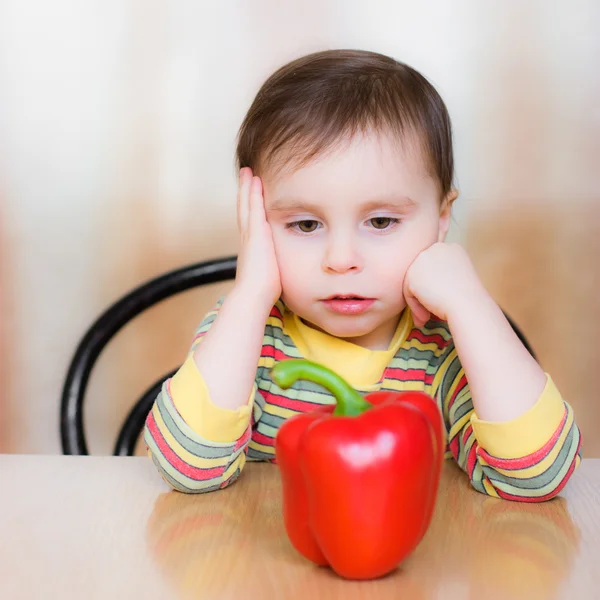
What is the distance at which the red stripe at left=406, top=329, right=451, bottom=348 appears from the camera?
1.05 metres

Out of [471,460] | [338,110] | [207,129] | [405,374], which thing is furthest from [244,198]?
[207,129]

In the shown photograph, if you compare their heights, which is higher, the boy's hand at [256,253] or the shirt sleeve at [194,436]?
the boy's hand at [256,253]

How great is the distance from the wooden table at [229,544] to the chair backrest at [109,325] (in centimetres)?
43

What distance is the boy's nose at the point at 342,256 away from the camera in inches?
Answer: 33.5

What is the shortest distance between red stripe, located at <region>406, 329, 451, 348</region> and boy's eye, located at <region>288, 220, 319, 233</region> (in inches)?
8.4

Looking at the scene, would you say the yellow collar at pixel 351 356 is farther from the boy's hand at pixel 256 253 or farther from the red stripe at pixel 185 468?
the red stripe at pixel 185 468

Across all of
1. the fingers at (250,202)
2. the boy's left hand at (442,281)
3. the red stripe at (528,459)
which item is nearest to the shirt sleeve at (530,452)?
the red stripe at (528,459)

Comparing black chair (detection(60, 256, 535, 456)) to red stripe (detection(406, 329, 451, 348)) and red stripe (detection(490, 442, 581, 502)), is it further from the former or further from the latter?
red stripe (detection(490, 442, 581, 502))

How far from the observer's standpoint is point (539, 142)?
1918mm

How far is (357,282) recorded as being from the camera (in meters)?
0.88

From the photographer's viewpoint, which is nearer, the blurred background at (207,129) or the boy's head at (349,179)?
the boy's head at (349,179)

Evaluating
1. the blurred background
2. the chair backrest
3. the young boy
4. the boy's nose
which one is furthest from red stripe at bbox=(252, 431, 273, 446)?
the blurred background

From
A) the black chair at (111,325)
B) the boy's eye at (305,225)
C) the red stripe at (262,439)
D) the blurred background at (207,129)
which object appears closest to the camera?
the boy's eye at (305,225)

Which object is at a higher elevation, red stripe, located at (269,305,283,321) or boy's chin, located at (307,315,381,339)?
boy's chin, located at (307,315,381,339)
